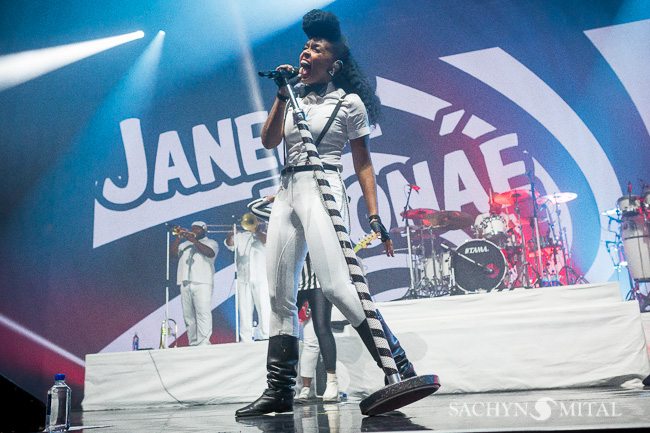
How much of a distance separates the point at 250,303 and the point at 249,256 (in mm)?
634

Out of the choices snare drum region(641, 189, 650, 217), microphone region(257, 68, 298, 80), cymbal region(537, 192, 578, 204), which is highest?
cymbal region(537, 192, 578, 204)

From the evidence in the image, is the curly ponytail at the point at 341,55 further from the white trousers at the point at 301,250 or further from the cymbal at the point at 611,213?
the cymbal at the point at 611,213

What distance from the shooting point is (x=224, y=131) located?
7.58 metres

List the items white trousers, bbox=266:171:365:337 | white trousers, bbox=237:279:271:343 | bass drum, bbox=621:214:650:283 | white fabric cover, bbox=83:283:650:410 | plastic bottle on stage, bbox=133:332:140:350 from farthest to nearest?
white trousers, bbox=237:279:271:343 < plastic bottle on stage, bbox=133:332:140:350 < bass drum, bbox=621:214:650:283 < white fabric cover, bbox=83:283:650:410 < white trousers, bbox=266:171:365:337

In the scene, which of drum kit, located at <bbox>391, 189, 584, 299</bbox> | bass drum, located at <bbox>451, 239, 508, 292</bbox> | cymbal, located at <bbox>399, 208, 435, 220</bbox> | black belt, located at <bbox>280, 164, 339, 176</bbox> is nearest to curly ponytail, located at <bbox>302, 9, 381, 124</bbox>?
black belt, located at <bbox>280, 164, 339, 176</bbox>

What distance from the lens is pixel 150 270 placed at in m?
7.20

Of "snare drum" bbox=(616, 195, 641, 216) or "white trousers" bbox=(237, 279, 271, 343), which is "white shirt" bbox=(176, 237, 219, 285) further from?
"snare drum" bbox=(616, 195, 641, 216)

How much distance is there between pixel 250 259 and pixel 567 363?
442 centimetres

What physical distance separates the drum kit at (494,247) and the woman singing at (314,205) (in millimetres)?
3736

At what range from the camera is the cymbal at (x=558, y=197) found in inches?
257

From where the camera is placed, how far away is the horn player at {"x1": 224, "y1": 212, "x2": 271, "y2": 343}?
685cm

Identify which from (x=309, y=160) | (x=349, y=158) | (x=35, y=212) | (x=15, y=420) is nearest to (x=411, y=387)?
(x=309, y=160)

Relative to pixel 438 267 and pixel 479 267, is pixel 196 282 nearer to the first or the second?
pixel 438 267

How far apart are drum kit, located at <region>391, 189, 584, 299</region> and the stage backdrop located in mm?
268
